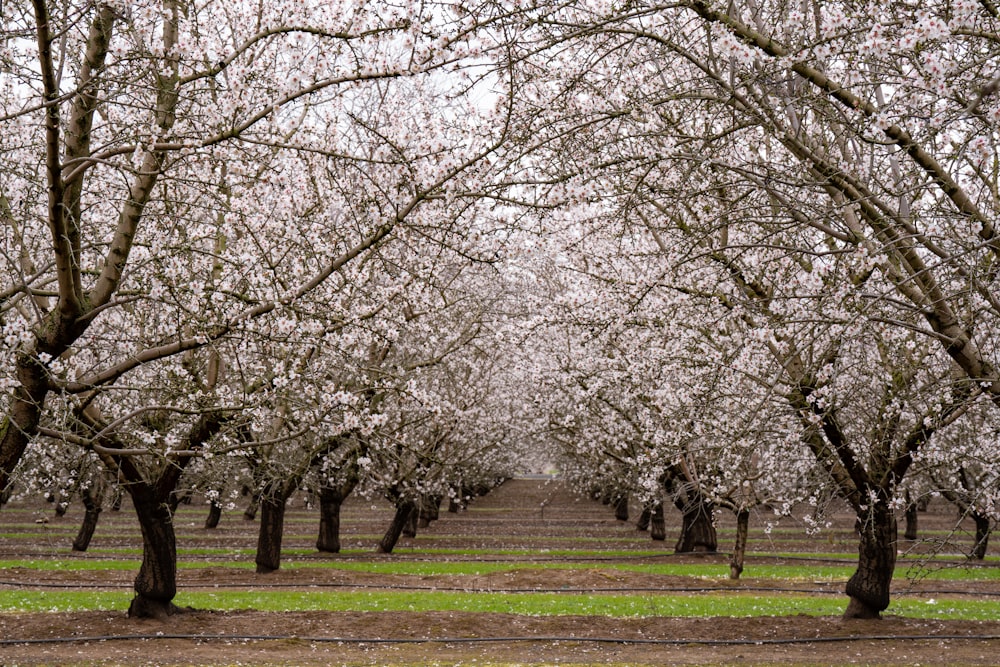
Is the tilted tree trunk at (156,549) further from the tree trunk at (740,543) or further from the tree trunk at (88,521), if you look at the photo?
the tree trunk at (88,521)

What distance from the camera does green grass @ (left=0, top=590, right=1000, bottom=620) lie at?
16422 mm

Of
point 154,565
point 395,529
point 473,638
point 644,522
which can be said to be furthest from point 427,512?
point 473,638

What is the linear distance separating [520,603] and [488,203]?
10.5 meters

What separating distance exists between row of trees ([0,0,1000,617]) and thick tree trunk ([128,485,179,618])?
6 cm

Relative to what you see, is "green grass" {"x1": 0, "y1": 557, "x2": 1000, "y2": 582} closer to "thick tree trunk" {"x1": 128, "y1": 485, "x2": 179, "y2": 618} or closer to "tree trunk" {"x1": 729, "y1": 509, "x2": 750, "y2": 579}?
"tree trunk" {"x1": 729, "y1": 509, "x2": 750, "y2": 579}

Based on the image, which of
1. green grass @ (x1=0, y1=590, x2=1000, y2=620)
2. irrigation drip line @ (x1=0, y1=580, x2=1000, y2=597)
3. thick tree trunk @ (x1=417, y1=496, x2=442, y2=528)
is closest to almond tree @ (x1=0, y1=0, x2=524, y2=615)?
green grass @ (x1=0, y1=590, x2=1000, y2=620)

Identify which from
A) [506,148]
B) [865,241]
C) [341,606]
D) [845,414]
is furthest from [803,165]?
[341,606]

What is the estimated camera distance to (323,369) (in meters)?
15.4

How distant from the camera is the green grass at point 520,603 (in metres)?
16.4

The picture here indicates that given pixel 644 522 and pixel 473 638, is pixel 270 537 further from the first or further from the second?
pixel 644 522

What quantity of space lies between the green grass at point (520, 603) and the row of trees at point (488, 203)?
2389mm

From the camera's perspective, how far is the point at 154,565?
46.5 ft

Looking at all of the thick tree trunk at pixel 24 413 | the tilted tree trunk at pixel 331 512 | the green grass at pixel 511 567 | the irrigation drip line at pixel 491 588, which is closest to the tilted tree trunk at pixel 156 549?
the irrigation drip line at pixel 491 588

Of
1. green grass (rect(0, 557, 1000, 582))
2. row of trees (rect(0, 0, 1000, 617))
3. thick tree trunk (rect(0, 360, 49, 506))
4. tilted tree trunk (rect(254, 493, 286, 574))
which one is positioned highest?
row of trees (rect(0, 0, 1000, 617))
